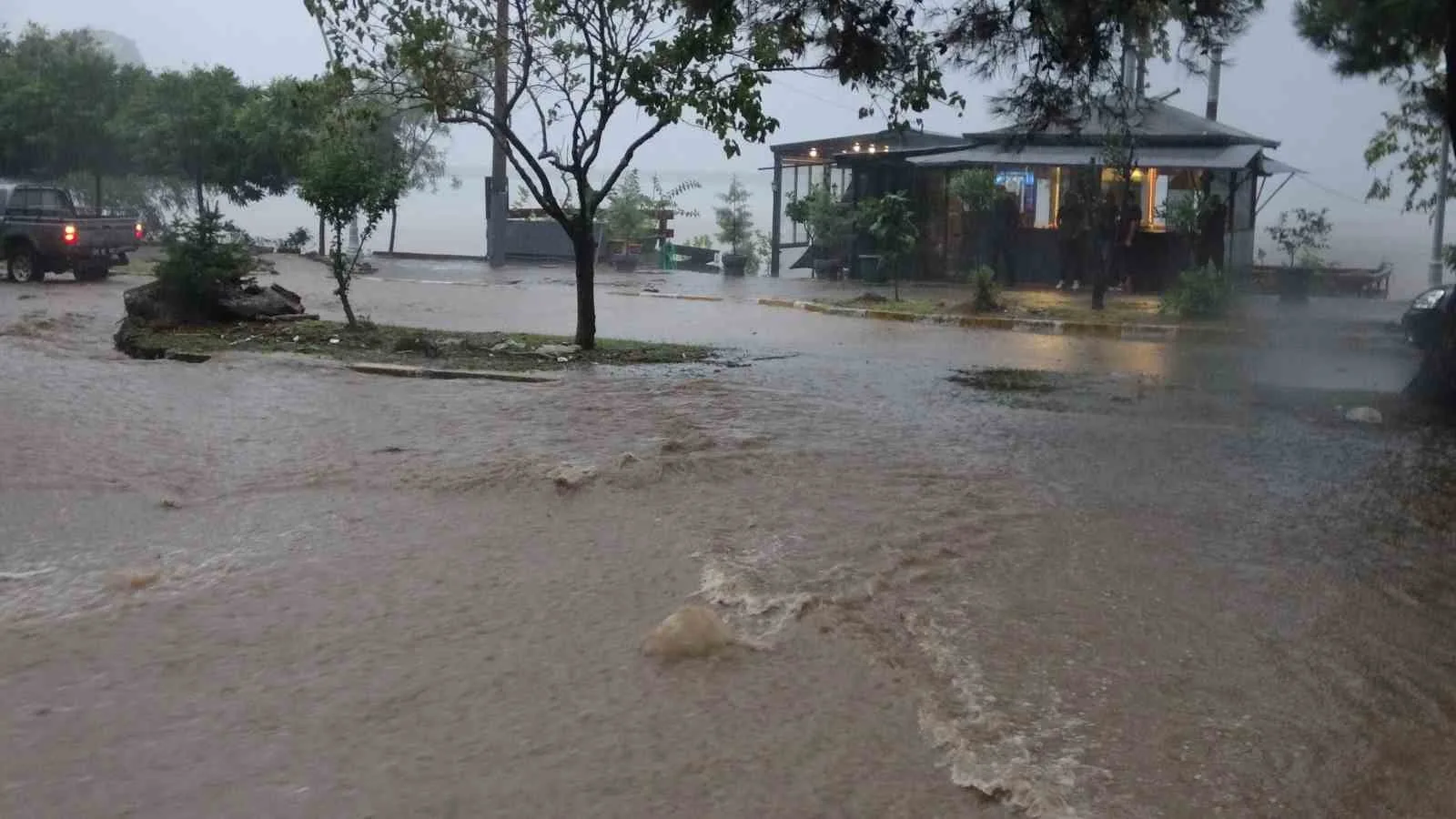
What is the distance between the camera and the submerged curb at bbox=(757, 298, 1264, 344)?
18484mm

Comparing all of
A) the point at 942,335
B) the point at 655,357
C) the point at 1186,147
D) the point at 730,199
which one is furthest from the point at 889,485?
the point at 730,199

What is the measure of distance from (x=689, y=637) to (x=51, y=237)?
21.4m

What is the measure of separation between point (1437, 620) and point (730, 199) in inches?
1253

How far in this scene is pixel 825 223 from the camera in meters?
29.9

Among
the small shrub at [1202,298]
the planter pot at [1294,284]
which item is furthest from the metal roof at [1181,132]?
the small shrub at [1202,298]

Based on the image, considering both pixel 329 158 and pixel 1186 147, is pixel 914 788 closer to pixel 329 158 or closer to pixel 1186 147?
pixel 329 158

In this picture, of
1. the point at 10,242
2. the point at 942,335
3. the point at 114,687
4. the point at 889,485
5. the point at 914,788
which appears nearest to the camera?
the point at 914,788

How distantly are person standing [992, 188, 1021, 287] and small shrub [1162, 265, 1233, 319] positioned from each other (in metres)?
6.79

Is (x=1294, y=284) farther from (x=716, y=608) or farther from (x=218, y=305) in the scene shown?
(x=716, y=608)

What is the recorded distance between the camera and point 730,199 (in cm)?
3653

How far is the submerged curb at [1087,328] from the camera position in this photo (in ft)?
60.6

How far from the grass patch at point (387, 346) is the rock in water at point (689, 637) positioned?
310 inches

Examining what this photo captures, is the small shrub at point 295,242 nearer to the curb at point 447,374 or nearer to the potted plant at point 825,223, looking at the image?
the potted plant at point 825,223

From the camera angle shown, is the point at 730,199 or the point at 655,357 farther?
the point at 730,199
